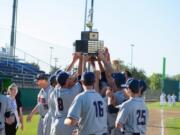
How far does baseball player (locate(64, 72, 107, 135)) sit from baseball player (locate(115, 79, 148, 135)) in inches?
19.7

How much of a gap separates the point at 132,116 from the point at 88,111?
96 centimetres

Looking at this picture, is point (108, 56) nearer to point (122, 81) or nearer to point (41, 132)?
point (122, 81)

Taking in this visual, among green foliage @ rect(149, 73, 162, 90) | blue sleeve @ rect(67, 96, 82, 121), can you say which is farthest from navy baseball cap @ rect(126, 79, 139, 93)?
green foliage @ rect(149, 73, 162, 90)

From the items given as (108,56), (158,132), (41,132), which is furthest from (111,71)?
(158,132)

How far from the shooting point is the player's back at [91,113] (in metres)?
7.81

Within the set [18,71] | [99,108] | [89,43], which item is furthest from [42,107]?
[18,71]

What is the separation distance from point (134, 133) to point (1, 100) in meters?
2.55

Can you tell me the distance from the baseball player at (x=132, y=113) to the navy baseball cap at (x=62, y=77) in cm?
118

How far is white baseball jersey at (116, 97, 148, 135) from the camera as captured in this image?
27.5ft

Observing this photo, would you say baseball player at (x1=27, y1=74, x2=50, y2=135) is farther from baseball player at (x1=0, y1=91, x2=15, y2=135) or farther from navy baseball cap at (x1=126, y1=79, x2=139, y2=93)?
navy baseball cap at (x1=126, y1=79, x2=139, y2=93)

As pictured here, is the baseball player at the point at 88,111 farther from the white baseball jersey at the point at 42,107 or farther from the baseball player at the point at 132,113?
the white baseball jersey at the point at 42,107

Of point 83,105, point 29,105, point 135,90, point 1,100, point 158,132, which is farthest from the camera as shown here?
point 29,105

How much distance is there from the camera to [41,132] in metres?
11.9

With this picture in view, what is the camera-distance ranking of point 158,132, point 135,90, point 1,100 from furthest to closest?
point 158,132, point 1,100, point 135,90
